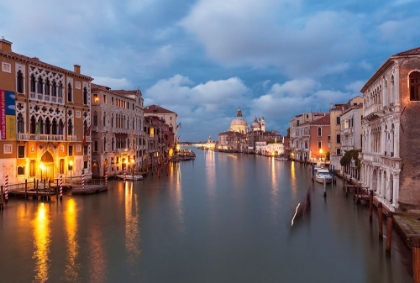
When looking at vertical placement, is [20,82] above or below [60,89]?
below

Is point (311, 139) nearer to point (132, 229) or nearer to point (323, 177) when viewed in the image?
point (323, 177)

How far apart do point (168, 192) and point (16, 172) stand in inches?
424

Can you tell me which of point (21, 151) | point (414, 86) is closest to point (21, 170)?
point (21, 151)

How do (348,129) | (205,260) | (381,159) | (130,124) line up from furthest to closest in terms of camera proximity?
(130,124)
(348,129)
(381,159)
(205,260)

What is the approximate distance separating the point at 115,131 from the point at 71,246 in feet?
77.2

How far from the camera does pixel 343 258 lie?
13.0 m

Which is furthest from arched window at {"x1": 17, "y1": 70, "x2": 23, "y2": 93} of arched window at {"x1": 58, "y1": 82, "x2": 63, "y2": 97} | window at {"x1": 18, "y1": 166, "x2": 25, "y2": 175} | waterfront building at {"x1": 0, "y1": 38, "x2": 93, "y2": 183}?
window at {"x1": 18, "y1": 166, "x2": 25, "y2": 175}

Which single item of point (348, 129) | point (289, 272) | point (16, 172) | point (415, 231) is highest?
point (348, 129)

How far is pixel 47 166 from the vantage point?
90.3ft

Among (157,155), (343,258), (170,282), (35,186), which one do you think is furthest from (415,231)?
(157,155)

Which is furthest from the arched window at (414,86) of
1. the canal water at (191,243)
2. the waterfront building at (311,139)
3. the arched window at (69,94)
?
the waterfront building at (311,139)

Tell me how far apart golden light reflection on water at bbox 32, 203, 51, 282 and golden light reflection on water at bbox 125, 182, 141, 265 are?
267 cm

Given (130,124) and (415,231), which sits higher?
(130,124)

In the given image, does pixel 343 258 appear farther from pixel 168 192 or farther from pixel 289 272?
pixel 168 192
